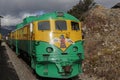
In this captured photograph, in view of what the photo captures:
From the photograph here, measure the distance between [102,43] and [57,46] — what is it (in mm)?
7619

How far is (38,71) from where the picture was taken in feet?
45.2

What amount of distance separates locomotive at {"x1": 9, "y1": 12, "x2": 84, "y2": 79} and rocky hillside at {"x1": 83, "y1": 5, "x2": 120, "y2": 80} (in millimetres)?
2039

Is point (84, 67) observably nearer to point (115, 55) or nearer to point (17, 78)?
point (115, 55)

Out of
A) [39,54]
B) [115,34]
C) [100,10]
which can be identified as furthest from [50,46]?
[100,10]

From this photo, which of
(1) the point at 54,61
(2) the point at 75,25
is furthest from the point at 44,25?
(1) the point at 54,61

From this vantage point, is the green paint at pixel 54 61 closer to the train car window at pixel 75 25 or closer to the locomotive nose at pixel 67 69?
the locomotive nose at pixel 67 69

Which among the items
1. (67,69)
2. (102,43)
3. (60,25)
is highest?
(60,25)

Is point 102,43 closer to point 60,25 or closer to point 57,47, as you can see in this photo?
point 60,25

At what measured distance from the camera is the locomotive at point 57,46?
1365 centimetres

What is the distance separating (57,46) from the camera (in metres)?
13.8

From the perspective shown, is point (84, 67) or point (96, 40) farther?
point (96, 40)

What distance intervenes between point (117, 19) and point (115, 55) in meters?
7.71

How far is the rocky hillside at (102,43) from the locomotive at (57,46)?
204 centimetres

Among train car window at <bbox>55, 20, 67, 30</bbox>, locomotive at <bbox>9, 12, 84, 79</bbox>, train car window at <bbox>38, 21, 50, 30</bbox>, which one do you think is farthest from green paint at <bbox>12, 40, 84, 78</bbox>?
train car window at <bbox>55, 20, 67, 30</bbox>
